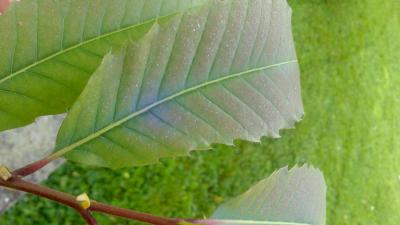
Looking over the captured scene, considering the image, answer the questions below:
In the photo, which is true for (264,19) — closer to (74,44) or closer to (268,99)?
(268,99)

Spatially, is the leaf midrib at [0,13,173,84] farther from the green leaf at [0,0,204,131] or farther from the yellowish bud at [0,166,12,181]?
the yellowish bud at [0,166,12,181]

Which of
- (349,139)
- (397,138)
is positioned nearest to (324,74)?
(349,139)

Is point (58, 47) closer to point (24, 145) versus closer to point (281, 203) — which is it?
point (281, 203)

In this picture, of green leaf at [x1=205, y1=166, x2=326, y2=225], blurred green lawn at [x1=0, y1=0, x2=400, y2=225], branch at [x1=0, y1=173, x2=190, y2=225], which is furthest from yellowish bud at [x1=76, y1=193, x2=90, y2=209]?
blurred green lawn at [x1=0, y1=0, x2=400, y2=225]

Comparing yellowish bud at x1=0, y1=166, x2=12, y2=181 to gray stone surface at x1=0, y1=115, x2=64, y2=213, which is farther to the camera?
gray stone surface at x1=0, y1=115, x2=64, y2=213

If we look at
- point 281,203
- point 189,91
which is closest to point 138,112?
point 189,91
